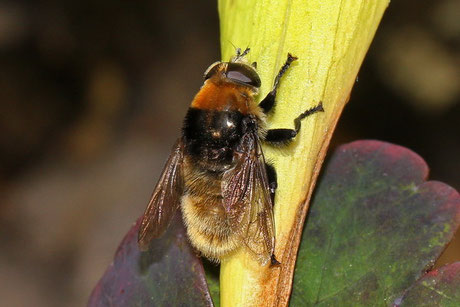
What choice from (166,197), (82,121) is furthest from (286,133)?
(82,121)

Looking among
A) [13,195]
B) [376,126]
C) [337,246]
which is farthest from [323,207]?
[13,195]

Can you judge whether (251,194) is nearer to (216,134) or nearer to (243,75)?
(216,134)

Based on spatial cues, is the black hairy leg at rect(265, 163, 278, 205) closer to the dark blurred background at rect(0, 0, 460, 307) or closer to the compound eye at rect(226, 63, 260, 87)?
the compound eye at rect(226, 63, 260, 87)

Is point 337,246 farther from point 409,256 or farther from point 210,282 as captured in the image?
point 210,282

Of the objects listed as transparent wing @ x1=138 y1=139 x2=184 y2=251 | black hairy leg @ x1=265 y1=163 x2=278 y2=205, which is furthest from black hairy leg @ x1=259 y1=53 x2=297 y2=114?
transparent wing @ x1=138 y1=139 x2=184 y2=251

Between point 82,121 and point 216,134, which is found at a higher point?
point 216,134

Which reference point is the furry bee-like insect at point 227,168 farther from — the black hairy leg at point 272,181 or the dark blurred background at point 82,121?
the dark blurred background at point 82,121
